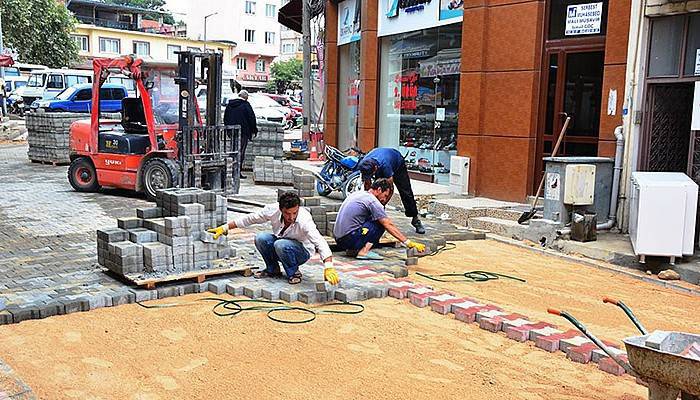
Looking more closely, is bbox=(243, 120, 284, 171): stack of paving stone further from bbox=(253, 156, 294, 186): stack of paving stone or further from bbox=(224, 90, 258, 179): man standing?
bbox=(253, 156, 294, 186): stack of paving stone

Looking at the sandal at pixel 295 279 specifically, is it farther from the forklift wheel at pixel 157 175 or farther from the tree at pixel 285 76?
the tree at pixel 285 76

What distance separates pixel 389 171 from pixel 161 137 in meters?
5.08

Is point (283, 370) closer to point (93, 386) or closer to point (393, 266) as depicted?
point (93, 386)

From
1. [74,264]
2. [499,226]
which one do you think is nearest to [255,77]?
[499,226]

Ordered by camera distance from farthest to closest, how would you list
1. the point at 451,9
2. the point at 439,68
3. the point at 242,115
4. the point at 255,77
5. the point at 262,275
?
the point at 255,77, the point at 242,115, the point at 439,68, the point at 451,9, the point at 262,275

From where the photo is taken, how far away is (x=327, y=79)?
20.6 meters

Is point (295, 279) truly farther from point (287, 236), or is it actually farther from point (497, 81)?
point (497, 81)

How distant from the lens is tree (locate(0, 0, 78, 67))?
36312mm

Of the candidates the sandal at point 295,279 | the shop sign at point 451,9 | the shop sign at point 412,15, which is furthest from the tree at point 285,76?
the sandal at point 295,279

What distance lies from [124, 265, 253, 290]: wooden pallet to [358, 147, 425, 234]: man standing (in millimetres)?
2460

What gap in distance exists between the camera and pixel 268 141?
17.7 m

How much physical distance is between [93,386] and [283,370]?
51.4 inches

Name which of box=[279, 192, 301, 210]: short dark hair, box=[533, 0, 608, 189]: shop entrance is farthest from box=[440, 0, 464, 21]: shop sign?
box=[279, 192, 301, 210]: short dark hair

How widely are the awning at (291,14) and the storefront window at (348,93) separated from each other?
327 cm
